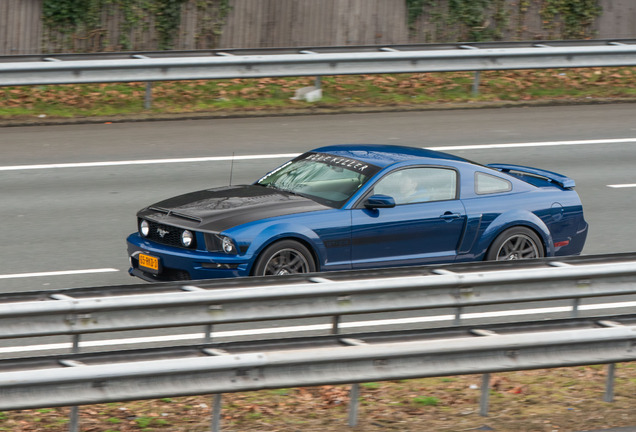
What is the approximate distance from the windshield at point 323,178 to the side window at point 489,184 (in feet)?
3.65

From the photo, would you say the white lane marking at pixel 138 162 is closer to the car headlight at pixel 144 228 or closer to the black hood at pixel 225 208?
the black hood at pixel 225 208

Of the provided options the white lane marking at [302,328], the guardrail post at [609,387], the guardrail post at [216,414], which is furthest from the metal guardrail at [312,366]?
the white lane marking at [302,328]

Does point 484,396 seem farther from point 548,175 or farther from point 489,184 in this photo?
point 548,175

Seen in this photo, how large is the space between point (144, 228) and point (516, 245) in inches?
146

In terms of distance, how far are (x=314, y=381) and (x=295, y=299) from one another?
947mm

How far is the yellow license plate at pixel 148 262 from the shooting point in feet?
29.2

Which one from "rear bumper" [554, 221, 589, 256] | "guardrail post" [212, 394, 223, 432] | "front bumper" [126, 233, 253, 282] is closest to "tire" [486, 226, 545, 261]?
"rear bumper" [554, 221, 589, 256]

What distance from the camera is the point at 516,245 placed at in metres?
9.96

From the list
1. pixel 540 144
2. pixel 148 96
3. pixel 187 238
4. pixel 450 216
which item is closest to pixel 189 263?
pixel 187 238

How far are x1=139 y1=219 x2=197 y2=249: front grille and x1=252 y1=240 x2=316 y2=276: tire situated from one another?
24.8 inches

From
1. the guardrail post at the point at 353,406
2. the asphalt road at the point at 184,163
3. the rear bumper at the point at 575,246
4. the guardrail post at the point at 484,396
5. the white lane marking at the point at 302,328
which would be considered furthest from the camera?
the asphalt road at the point at 184,163

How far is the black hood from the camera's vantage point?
883 centimetres

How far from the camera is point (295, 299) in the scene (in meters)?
6.62

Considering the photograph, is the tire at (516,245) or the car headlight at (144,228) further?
the tire at (516,245)
